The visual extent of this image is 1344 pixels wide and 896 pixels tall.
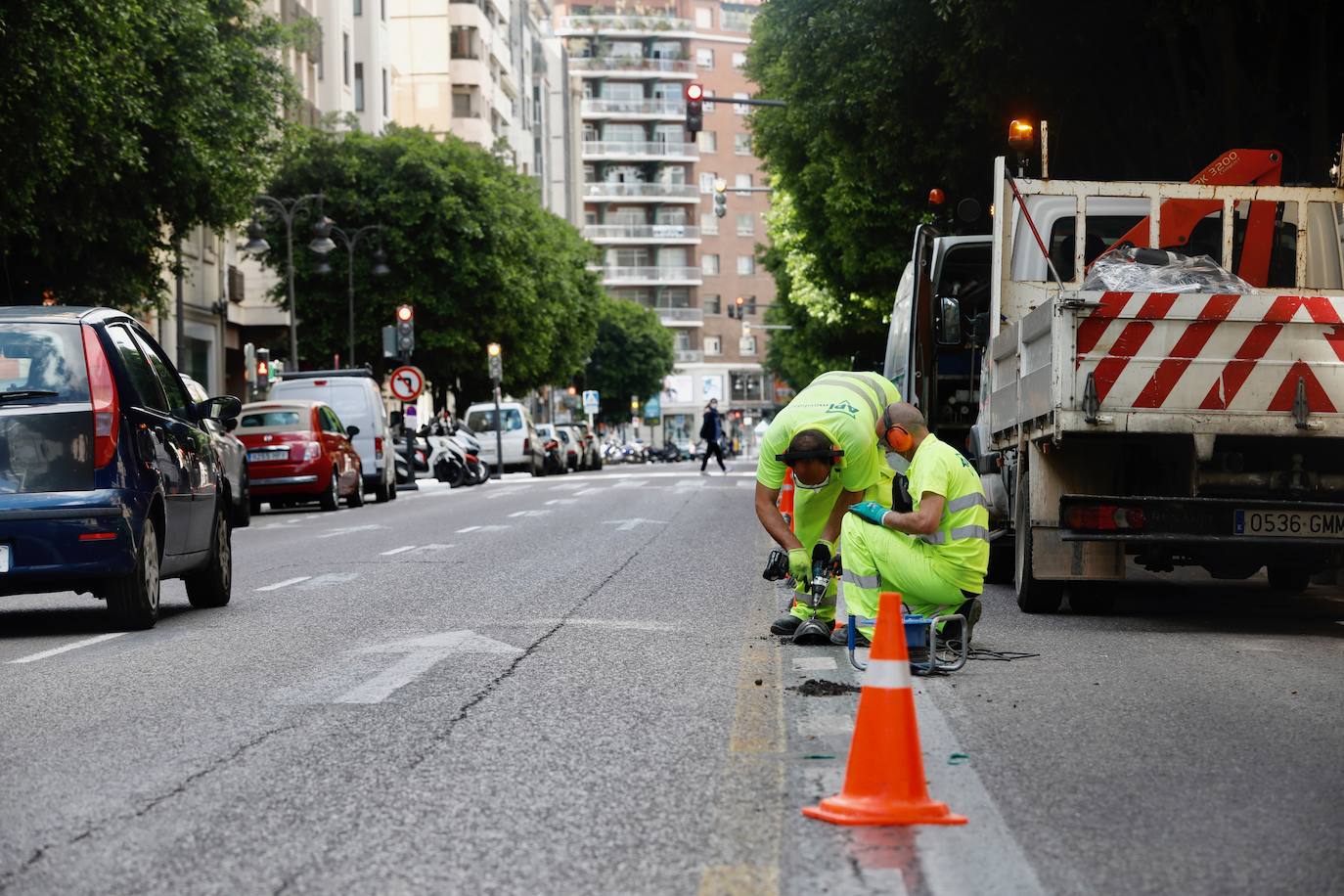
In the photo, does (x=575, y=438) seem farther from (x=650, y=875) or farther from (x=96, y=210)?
(x=650, y=875)

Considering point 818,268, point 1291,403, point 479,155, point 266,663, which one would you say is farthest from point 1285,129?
point 479,155

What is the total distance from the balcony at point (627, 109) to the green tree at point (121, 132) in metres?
103

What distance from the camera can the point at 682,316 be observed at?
135 metres

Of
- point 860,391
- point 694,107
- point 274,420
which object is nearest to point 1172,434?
point 860,391

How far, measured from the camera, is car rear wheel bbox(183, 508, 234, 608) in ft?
43.5

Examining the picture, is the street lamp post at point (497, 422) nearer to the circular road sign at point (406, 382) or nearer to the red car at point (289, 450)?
the circular road sign at point (406, 382)

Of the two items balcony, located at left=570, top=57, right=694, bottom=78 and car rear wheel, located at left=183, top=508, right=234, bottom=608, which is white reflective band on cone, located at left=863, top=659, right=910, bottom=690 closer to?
car rear wheel, located at left=183, top=508, right=234, bottom=608

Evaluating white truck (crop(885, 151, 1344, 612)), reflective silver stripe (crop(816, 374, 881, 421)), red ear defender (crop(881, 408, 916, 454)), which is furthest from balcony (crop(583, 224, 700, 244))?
red ear defender (crop(881, 408, 916, 454))

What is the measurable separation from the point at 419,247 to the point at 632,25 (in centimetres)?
7527

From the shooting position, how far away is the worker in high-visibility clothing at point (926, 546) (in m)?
9.48

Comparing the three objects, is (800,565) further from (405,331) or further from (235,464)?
(405,331)

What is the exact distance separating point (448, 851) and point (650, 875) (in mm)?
602

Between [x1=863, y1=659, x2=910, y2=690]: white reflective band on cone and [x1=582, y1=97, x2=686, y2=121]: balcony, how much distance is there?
131240 mm

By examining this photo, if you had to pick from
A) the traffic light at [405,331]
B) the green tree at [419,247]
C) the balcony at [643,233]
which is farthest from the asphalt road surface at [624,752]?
the balcony at [643,233]
